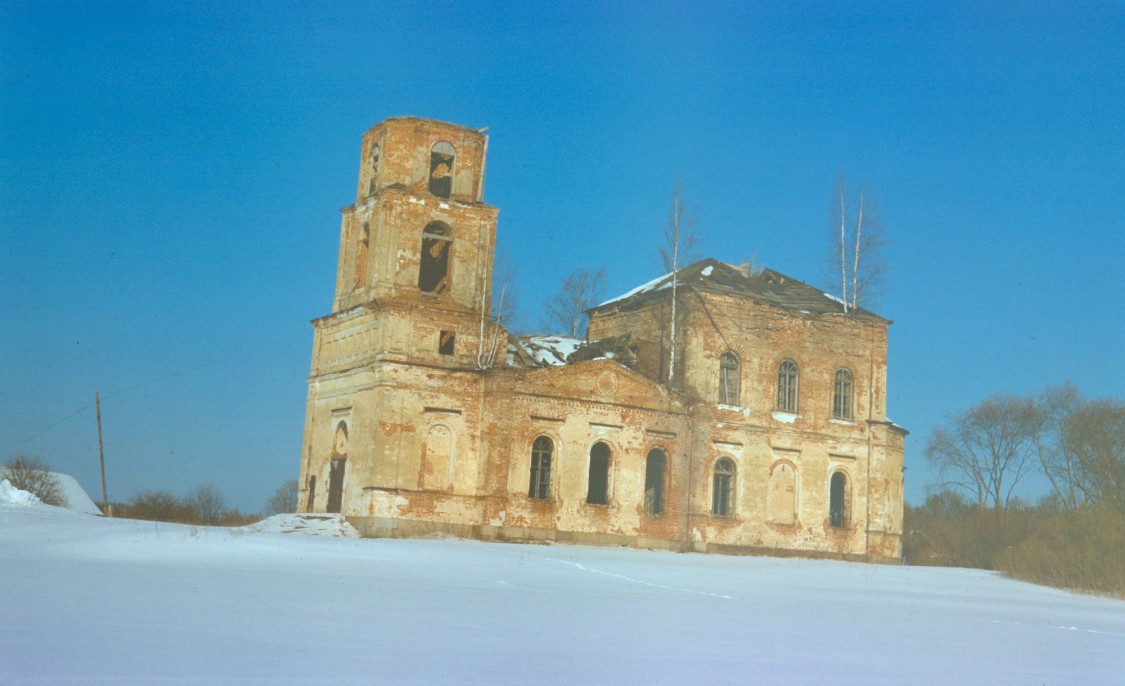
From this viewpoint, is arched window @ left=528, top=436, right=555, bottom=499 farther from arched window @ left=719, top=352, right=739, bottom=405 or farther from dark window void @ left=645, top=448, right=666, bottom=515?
arched window @ left=719, top=352, right=739, bottom=405

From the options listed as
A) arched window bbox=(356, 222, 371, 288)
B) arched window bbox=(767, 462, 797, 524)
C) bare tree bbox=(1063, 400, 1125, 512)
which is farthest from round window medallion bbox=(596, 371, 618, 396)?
bare tree bbox=(1063, 400, 1125, 512)

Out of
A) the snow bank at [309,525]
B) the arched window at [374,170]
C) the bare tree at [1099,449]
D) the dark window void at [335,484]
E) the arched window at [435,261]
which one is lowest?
the snow bank at [309,525]

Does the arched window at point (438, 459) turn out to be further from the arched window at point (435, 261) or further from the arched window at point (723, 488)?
the arched window at point (723, 488)

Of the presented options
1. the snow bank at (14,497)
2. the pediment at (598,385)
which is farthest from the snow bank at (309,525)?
the snow bank at (14,497)

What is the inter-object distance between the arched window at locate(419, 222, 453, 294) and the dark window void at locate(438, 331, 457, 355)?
1315 millimetres

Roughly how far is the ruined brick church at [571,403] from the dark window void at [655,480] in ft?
0.16

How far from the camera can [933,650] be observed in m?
11.0

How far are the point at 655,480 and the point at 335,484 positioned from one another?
8510 millimetres

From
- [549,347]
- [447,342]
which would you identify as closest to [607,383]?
[549,347]

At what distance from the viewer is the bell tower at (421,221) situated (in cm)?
2894

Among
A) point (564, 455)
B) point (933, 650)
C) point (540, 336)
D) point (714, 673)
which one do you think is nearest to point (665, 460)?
point (564, 455)

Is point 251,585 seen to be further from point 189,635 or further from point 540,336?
point 540,336

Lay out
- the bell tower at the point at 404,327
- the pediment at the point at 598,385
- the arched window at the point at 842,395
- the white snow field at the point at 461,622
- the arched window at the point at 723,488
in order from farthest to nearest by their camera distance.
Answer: the arched window at the point at 842,395
the arched window at the point at 723,488
the pediment at the point at 598,385
the bell tower at the point at 404,327
the white snow field at the point at 461,622

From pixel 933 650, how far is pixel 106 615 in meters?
7.47
